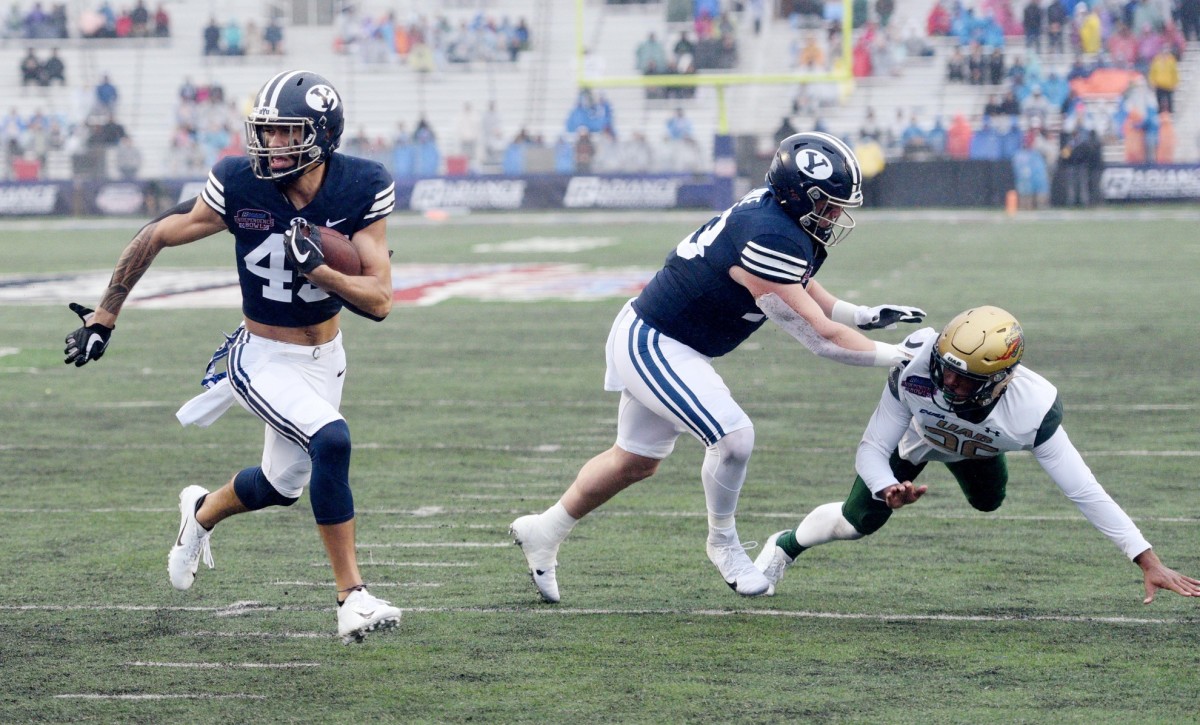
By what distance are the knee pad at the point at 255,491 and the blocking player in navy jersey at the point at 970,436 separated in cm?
169

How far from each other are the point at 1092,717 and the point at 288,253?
8.51ft

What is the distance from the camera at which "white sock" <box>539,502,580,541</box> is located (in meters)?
5.58

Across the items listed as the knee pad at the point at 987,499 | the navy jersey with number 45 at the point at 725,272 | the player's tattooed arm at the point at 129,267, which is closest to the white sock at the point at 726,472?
the navy jersey with number 45 at the point at 725,272

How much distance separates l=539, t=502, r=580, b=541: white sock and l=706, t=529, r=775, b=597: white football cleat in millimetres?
495

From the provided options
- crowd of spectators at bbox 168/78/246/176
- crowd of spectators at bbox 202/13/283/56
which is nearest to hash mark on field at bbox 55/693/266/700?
crowd of spectators at bbox 168/78/246/176

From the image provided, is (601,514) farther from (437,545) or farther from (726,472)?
(726,472)

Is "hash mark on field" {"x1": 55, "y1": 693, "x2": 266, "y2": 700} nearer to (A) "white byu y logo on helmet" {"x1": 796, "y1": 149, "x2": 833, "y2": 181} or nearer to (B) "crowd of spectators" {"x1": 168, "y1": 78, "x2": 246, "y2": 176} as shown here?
(A) "white byu y logo on helmet" {"x1": 796, "y1": 149, "x2": 833, "y2": 181}

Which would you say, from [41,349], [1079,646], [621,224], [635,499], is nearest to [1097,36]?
Result: [621,224]

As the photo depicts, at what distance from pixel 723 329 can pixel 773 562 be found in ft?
2.71

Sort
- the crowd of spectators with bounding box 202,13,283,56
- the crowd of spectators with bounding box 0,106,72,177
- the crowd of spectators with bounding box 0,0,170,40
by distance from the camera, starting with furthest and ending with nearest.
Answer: the crowd of spectators with bounding box 0,0,170,40, the crowd of spectators with bounding box 202,13,283,56, the crowd of spectators with bounding box 0,106,72,177

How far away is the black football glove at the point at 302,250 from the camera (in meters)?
4.79

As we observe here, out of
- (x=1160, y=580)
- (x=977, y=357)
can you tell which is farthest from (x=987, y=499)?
(x=977, y=357)

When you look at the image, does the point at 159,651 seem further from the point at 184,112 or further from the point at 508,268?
the point at 184,112

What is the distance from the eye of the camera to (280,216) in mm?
5230
